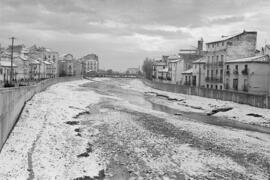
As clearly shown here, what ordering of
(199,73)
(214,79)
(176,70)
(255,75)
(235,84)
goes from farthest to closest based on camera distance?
(176,70), (199,73), (214,79), (235,84), (255,75)

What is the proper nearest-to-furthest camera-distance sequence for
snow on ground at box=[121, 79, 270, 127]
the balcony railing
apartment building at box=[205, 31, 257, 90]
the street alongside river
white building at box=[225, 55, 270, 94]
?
the street alongside river → snow on ground at box=[121, 79, 270, 127] → white building at box=[225, 55, 270, 94] → apartment building at box=[205, 31, 257, 90] → the balcony railing

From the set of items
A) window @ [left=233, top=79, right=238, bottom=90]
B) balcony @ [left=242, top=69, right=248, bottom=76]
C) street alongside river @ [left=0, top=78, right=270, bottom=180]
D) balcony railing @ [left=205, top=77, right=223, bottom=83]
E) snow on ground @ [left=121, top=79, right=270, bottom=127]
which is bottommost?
street alongside river @ [left=0, top=78, right=270, bottom=180]

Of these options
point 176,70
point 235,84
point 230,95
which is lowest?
point 230,95

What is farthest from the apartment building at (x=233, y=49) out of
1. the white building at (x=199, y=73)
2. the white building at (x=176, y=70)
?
the white building at (x=176, y=70)

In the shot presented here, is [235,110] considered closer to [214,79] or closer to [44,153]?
[214,79]

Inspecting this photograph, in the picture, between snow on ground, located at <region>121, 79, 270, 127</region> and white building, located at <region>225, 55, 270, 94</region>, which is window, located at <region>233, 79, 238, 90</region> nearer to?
white building, located at <region>225, 55, 270, 94</region>

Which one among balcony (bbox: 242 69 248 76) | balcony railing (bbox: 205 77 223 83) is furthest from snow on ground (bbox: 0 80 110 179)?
balcony railing (bbox: 205 77 223 83)

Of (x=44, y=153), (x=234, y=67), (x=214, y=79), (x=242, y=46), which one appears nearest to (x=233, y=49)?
(x=242, y=46)

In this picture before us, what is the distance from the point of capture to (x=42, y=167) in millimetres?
17453

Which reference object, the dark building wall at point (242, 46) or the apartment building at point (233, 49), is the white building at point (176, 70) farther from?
→ the dark building wall at point (242, 46)

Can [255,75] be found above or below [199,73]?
below

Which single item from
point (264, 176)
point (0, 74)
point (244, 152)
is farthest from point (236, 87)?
point (0, 74)

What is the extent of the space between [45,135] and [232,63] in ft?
156

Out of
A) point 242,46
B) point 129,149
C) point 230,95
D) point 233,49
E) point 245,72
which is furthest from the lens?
point 242,46
